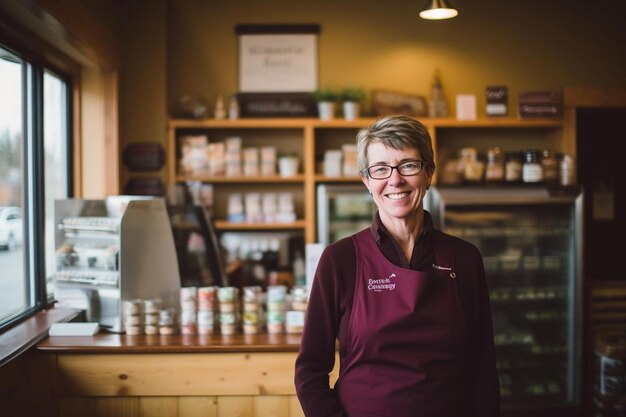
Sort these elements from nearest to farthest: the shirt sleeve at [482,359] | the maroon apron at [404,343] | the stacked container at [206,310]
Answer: the maroon apron at [404,343]
the shirt sleeve at [482,359]
the stacked container at [206,310]

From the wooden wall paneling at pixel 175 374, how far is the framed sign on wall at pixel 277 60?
3023 millimetres

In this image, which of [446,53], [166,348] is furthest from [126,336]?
[446,53]

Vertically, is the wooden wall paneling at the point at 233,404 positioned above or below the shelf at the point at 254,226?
below

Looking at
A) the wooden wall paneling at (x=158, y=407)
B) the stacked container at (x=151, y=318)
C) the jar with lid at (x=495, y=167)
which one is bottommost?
the wooden wall paneling at (x=158, y=407)

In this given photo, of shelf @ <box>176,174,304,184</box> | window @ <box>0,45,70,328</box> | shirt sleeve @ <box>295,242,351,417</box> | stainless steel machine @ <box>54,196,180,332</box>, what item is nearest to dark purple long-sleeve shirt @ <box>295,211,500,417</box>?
shirt sleeve @ <box>295,242,351,417</box>

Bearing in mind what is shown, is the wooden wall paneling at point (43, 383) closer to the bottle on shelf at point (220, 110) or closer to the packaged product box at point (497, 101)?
the bottle on shelf at point (220, 110)

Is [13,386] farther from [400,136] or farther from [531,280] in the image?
[531,280]

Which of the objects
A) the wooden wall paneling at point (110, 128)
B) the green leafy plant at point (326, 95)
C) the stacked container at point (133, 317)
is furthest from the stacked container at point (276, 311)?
the green leafy plant at point (326, 95)

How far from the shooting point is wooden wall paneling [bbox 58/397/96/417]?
8.86 ft

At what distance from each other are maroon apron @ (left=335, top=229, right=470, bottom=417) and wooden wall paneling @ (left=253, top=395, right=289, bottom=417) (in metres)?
1.02

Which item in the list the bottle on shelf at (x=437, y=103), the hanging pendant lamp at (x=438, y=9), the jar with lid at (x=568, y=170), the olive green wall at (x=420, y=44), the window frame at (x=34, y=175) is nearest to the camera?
the window frame at (x=34, y=175)

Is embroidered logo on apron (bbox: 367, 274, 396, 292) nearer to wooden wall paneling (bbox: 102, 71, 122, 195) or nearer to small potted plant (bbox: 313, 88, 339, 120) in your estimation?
wooden wall paneling (bbox: 102, 71, 122, 195)

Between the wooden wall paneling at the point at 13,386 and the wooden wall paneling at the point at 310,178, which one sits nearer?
the wooden wall paneling at the point at 13,386

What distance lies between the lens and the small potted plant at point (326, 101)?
5020 mm
